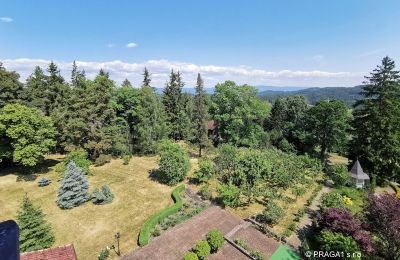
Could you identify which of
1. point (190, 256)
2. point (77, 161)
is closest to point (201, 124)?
point (77, 161)

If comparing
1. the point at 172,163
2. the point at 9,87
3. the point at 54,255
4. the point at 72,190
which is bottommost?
the point at 72,190

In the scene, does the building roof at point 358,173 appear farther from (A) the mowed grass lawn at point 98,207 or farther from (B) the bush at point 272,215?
(A) the mowed grass lawn at point 98,207

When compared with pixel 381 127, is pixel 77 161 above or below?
below

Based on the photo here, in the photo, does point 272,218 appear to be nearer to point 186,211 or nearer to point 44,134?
point 186,211

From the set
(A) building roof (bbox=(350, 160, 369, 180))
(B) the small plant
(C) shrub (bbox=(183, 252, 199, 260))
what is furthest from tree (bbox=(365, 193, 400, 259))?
(B) the small plant

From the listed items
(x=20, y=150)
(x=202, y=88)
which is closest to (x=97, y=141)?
(x=20, y=150)

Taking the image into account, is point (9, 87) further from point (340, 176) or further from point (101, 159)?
point (340, 176)

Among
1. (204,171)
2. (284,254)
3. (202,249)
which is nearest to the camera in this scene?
(202,249)
